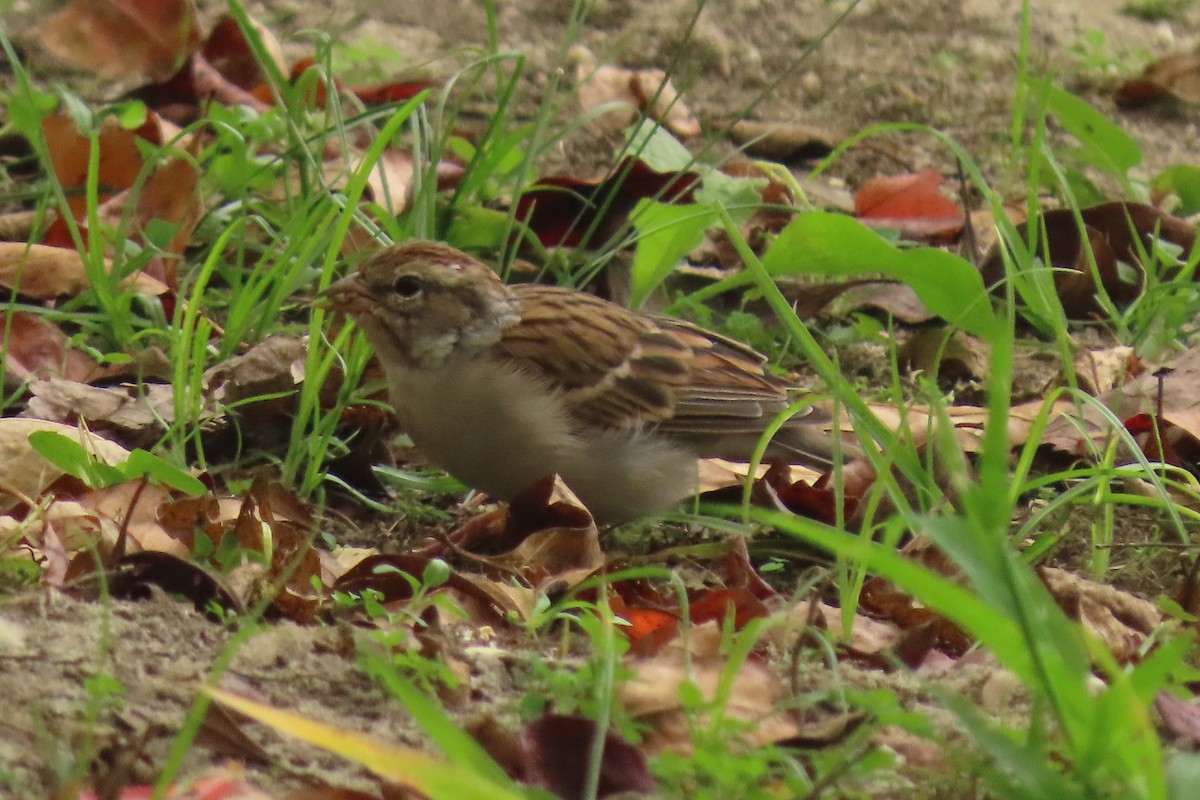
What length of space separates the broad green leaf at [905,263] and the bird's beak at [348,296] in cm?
113

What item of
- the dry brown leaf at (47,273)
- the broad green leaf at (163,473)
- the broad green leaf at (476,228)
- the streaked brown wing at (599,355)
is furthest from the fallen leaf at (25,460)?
the broad green leaf at (476,228)

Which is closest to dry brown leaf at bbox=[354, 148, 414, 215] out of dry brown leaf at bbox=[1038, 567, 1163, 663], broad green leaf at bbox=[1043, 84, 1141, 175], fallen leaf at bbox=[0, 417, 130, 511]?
fallen leaf at bbox=[0, 417, 130, 511]

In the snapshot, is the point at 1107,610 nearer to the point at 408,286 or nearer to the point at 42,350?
the point at 408,286

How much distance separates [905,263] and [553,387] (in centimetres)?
Answer: 98

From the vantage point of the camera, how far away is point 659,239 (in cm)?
495

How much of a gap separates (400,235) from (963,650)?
7.19ft

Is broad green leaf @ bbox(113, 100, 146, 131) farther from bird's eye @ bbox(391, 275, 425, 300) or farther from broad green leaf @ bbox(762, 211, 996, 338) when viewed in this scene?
broad green leaf @ bbox(762, 211, 996, 338)

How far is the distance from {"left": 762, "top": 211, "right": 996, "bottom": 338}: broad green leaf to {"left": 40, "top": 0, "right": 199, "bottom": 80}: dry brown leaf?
282 centimetres

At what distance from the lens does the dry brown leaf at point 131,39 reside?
6285mm

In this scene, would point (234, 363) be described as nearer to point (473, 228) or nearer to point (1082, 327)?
point (473, 228)

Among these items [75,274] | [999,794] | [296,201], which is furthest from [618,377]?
[999,794]

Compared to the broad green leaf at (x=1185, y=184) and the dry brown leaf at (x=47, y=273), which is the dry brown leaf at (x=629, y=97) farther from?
the dry brown leaf at (x=47, y=273)

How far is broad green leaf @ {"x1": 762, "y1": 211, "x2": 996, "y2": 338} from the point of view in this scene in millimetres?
3973

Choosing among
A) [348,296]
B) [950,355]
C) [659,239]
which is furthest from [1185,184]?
[348,296]
